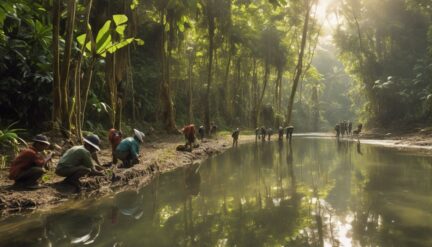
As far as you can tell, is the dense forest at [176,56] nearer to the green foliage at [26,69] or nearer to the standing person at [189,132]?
the green foliage at [26,69]

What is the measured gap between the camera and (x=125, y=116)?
2684 centimetres

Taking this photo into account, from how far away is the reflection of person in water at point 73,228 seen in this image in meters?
5.54

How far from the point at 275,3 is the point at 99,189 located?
616 centimetres

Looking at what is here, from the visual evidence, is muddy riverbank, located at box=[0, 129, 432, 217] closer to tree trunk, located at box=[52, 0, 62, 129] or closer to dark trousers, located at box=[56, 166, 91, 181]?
dark trousers, located at box=[56, 166, 91, 181]

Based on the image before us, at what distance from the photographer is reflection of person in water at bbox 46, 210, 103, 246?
18.2 feet

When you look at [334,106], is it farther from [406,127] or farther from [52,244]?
[52,244]

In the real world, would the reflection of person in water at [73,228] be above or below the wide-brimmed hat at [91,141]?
below

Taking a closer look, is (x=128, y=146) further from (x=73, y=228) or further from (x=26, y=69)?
(x=26, y=69)

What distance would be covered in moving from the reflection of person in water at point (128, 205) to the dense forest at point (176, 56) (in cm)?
413

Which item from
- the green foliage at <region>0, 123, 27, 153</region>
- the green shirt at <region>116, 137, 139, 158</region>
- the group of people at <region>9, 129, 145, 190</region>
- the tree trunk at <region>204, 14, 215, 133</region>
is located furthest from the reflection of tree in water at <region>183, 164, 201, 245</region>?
the tree trunk at <region>204, 14, 215, 133</region>

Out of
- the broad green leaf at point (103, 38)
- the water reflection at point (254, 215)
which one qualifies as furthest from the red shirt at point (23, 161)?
the broad green leaf at point (103, 38)

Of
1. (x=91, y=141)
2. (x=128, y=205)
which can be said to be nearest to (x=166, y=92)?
(x=91, y=141)

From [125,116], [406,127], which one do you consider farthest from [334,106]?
[125,116]

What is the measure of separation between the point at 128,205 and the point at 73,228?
67.4 inches
